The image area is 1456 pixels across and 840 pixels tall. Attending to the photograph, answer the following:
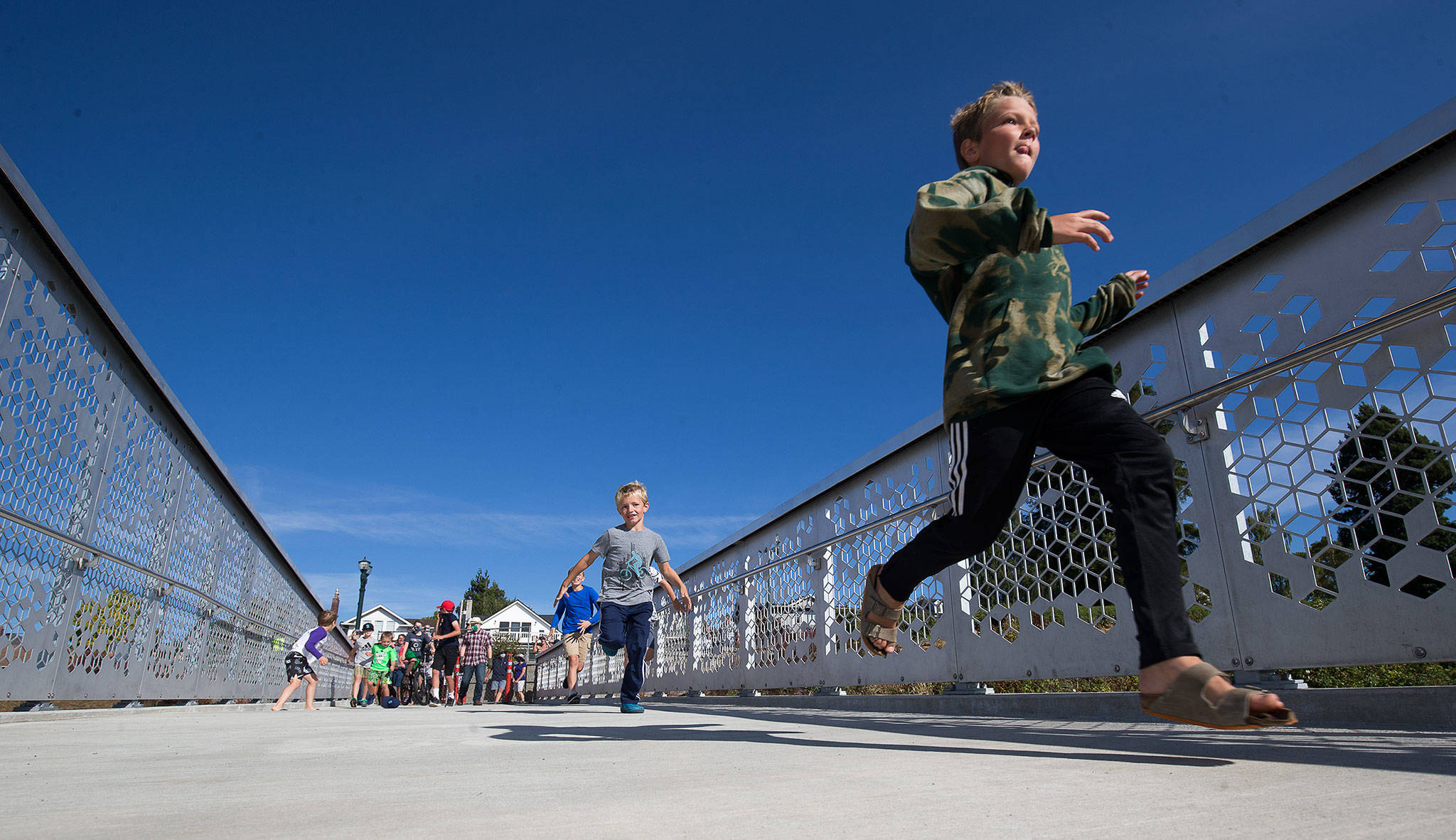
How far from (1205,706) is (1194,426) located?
2.16 metres

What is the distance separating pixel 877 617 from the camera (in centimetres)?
276

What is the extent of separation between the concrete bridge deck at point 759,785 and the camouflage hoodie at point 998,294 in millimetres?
1016

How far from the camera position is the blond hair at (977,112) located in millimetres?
2643

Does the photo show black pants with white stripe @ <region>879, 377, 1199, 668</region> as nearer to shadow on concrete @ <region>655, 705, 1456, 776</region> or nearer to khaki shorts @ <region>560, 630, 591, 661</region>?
shadow on concrete @ <region>655, 705, 1456, 776</region>

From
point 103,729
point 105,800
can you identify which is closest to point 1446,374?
point 105,800

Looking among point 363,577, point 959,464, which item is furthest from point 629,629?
point 363,577

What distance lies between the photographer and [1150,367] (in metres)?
Result: 3.87

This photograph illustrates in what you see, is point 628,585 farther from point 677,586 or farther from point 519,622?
point 519,622

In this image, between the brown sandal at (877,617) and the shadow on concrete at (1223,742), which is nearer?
the shadow on concrete at (1223,742)

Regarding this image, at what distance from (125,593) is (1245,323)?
7.78 metres

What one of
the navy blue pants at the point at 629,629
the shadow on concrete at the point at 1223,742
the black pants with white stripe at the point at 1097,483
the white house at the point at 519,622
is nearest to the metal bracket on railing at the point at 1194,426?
the shadow on concrete at the point at 1223,742

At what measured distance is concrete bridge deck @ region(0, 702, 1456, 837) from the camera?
1167mm

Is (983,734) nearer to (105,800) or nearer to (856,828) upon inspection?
(856,828)

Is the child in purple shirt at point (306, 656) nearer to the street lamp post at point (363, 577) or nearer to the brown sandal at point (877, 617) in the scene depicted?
the brown sandal at point (877, 617)
